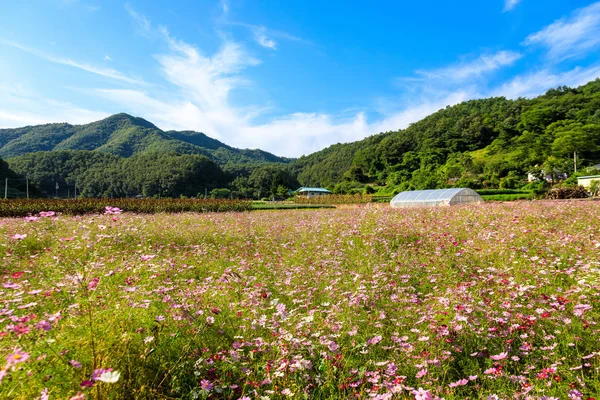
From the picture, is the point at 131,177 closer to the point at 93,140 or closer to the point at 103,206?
the point at 103,206

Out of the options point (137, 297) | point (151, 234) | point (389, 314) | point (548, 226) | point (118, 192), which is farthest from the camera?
point (118, 192)

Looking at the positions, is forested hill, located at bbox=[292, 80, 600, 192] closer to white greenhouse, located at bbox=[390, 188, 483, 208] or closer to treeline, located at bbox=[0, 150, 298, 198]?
white greenhouse, located at bbox=[390, 188, 483, 208]

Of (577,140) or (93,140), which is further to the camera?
(93,140)

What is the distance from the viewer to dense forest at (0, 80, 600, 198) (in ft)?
193

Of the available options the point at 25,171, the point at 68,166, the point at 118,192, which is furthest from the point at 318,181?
the point at 25,171

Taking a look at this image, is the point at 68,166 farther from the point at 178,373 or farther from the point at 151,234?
the point at 178,373

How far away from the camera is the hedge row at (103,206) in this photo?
19.8 m

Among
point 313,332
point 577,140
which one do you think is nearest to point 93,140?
point 577,140

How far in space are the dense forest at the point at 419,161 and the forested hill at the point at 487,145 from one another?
9.0 inches

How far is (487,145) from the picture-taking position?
84000 millimetres

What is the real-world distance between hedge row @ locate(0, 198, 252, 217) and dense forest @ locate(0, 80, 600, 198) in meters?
45.1

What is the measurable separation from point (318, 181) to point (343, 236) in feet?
421

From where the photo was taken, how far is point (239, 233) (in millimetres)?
9406

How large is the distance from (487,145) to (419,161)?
17.3m
